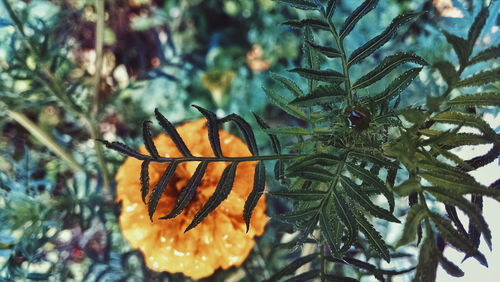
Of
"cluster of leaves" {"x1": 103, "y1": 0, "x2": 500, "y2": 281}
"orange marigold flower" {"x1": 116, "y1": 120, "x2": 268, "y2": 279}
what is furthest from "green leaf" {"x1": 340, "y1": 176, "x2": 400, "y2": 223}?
"orange marigold flower" {"x1": 116, "y1": 120, "x2": 268, "y2": 279}

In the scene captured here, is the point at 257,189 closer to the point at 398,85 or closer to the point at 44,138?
the point at 398,85

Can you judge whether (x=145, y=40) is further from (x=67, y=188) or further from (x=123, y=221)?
(x=123, y=221)

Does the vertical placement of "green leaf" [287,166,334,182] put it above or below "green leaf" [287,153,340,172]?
below

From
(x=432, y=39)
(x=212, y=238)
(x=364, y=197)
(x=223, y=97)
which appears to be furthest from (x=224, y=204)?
(x=223, y=97)

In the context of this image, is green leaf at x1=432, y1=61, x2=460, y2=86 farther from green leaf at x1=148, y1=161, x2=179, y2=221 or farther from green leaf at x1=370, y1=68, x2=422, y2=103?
green leaf at x1=148, y1=161, x2=179, y2=221

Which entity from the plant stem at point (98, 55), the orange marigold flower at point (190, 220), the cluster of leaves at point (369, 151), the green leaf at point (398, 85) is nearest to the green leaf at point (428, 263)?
the cluster of leaves at point (369, 151)

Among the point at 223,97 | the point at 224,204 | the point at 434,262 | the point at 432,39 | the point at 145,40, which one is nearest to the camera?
the point at 434,262
